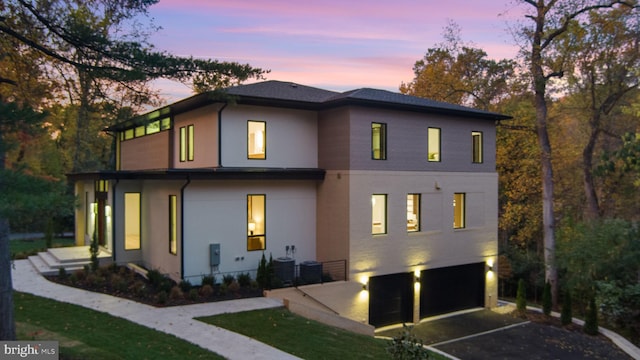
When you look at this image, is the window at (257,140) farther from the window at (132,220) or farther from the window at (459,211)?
the window at (459,211)

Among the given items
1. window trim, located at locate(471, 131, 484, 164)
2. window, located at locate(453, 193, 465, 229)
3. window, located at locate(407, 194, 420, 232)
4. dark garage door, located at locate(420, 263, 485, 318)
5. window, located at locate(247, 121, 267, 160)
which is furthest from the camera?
window trim, located at locate(471, 131, 484, 164)

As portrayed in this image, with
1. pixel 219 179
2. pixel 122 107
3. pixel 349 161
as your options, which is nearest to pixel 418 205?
pixel 349 161

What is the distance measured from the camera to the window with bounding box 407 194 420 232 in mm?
16281

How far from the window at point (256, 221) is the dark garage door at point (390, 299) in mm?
3865

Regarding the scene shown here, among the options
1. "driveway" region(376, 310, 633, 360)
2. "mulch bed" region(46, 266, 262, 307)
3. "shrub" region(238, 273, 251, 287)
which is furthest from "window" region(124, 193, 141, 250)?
"driveway" region(376, 310, 633, 360)

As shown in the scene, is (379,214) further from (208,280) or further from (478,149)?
(208,280)

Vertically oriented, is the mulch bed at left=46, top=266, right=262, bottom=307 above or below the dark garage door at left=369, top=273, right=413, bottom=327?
above

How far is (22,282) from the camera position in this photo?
1367cm

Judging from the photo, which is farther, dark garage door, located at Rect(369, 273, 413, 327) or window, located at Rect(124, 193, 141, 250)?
window, located at Rect(124, 193, 141, 250)

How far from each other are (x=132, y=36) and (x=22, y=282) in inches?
358

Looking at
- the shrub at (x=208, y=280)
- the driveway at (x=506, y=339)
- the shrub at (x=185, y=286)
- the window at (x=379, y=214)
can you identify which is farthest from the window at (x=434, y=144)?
the shrub at (x=185, y=286)

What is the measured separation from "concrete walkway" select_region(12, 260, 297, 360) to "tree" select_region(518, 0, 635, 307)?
1284 cm

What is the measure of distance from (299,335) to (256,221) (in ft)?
16.8

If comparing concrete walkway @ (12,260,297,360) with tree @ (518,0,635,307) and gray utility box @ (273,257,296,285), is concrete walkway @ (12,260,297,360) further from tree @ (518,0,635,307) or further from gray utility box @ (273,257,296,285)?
tree @ (518,0,635,307)
